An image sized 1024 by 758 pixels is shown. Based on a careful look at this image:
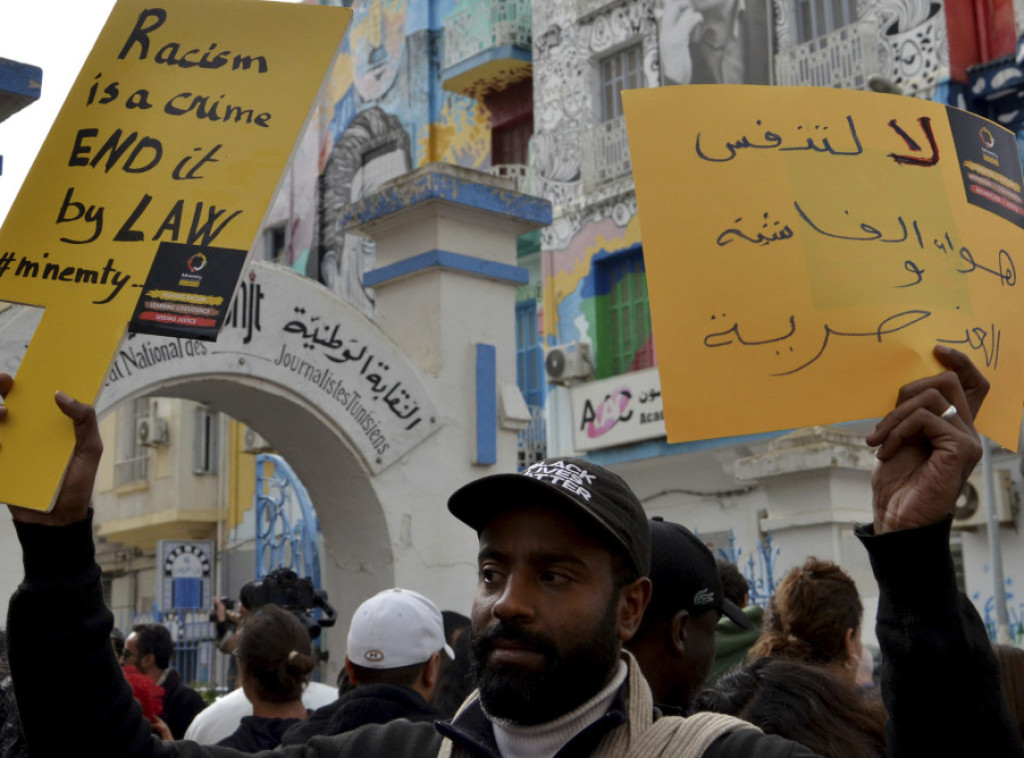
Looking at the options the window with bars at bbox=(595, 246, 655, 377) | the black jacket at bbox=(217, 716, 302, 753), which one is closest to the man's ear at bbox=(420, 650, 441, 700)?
the black jacket at bbox=(217, 716, 302, 753)

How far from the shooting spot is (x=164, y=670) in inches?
265

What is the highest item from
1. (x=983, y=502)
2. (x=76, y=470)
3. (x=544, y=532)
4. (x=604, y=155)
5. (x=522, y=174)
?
(x=522, y=174)

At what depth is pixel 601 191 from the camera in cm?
1633

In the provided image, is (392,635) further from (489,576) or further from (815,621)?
(489,576)

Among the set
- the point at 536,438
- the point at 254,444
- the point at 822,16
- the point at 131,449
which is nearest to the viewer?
the point at 822,16

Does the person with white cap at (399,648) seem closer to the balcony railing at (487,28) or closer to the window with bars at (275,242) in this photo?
the balcony railing at (487,28)

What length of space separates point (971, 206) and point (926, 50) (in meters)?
12.3

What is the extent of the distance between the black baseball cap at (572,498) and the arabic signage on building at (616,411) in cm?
1305

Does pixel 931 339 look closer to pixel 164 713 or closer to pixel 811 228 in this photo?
pixel 811 228

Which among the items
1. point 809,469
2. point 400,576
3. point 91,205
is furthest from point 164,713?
point 91,205

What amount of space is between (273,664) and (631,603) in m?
2.48

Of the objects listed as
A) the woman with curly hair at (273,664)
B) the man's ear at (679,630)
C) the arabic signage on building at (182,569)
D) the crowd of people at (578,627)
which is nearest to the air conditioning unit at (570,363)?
the arabic signage on building at (182,569)

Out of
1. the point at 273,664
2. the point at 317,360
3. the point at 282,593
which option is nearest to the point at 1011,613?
the point at 317,360

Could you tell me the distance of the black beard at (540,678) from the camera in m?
1.81
